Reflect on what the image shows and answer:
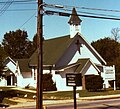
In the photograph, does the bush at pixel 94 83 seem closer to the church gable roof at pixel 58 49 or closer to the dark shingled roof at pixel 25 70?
the church gable roof at pixel 58 49

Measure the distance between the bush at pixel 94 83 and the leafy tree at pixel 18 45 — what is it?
52759 mm

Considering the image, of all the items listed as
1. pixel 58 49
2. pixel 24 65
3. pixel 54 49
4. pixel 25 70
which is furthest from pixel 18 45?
pixel 58 49

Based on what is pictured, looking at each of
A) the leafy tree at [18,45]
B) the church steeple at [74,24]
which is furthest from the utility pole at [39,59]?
the leafy tree at [18,45]

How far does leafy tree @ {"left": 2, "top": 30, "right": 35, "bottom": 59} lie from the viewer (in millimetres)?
92688

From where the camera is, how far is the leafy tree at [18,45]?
3649 inches

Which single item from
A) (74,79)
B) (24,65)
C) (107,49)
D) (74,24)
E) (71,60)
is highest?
(107,49)

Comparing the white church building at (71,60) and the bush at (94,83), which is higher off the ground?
the white church building at (71,60)

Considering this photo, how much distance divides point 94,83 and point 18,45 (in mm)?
57377

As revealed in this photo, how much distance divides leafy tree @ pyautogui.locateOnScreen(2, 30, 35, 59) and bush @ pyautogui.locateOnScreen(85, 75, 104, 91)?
52.8 meters

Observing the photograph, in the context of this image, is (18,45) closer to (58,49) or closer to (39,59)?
(58,49)

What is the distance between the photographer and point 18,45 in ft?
310

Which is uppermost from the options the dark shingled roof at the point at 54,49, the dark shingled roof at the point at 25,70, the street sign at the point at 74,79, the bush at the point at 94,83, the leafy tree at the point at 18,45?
the leafy tree at the point at 18,45

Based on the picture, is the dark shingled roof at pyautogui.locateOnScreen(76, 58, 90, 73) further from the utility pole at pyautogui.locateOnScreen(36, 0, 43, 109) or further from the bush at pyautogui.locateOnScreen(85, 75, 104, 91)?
the utility pole at pyautogui.locateOnScreen(36, 0, 43, 109)

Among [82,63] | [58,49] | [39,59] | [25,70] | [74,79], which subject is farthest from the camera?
[25,70]
